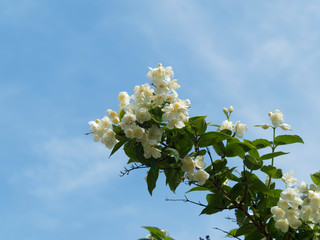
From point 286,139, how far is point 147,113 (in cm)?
94

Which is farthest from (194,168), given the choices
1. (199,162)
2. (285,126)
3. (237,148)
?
(285,126)

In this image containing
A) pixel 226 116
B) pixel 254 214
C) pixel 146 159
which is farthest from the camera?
pixel 226 116

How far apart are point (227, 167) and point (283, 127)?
0.52 meters

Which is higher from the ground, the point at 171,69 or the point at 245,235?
the point at 171,69

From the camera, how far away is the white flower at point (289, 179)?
283 centimetres

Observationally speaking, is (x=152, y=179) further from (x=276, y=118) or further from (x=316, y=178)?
(x=316, y=178)

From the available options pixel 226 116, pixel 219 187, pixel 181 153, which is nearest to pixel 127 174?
pixel 181 153

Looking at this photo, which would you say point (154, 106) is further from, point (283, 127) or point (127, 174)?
point (283, 127)

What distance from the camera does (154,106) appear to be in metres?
2.55

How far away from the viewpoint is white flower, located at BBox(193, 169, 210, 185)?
246 cm

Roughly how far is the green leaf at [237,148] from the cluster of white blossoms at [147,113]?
0.33 metres

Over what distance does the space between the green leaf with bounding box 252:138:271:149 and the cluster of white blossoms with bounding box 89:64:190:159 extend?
0.54 meters

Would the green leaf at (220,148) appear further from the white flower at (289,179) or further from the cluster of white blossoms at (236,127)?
the white flower at (289,179)

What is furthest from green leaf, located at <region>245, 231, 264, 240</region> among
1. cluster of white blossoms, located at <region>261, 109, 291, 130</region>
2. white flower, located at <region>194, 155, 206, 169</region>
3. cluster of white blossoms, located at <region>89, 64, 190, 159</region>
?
cluster of white blossoms, located at <region>89, 64, 190, 159</region>
